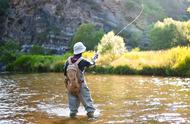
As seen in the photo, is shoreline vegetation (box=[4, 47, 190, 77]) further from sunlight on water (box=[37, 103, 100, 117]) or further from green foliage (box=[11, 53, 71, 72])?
sunlight on water (box=[37, 103, 100, 117])

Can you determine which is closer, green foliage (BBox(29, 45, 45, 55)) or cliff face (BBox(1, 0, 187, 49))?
green foliage (BBox(29, 45, 45, 55))

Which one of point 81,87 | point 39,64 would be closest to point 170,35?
point 39,64

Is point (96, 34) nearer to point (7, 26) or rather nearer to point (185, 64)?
point (7, 26)

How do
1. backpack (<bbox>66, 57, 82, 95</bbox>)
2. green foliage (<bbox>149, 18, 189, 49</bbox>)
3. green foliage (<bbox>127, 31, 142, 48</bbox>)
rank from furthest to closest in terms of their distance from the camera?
green foliage (<bbox>127, 31, 142, 48</bbox>) → green foliage (<bbox>149, 18, 189, 49</bbox>) → backpack (<bbox>66, 57, 82, 95</bbox>)

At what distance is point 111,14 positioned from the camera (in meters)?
74.2

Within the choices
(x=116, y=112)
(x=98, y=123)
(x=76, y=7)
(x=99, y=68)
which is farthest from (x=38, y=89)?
(x=76, y=7)

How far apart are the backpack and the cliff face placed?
175 feet

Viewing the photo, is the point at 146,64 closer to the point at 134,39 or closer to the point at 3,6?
the point at 134,39

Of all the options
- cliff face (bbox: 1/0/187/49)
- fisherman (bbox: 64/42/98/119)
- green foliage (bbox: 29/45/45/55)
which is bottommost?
fisherman (bbox: 64/42/98/119)

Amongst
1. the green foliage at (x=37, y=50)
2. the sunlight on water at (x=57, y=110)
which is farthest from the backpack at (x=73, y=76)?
the green foliage at (x=37, y=50)

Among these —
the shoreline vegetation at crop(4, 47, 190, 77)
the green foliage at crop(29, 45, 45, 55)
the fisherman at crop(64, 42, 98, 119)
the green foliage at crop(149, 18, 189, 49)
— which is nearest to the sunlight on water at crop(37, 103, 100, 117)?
the fisherman at crop(64, 42, 98, 119)

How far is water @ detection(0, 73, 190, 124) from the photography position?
1369cm

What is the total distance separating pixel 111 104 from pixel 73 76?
349 centimetres

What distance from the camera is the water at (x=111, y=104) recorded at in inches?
539
